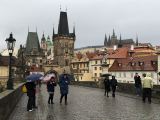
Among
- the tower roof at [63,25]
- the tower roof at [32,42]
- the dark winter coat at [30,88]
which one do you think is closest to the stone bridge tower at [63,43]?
the tower roof at [63,25]

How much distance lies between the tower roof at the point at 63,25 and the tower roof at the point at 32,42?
1495cm

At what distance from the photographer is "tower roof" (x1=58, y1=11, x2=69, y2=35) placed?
549 feet

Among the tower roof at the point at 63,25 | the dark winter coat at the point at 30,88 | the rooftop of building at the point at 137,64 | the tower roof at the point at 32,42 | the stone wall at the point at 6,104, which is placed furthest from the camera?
the tower roof at the point at 32,42

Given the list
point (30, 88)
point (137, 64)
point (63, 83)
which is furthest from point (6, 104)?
point (137, 64)

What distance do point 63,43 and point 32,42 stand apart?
16.7 m

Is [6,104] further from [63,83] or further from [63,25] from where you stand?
[63,25]

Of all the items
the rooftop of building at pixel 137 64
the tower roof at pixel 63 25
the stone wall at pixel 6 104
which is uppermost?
the tower roof at pixel 63 25

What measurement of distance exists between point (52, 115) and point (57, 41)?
154270mm

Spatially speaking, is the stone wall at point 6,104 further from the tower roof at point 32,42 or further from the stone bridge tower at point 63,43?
the tower roof at point 32,42

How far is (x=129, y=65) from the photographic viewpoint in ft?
332

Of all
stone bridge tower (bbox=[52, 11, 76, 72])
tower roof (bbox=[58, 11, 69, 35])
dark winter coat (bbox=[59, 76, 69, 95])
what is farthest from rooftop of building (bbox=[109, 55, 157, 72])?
dark winter coat (bbox=[59, 76, 69, 95])

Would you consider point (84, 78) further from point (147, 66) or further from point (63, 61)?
point (147, 66)

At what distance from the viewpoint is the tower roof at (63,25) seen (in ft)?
549

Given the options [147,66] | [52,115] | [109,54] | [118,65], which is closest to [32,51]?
[109,54]
